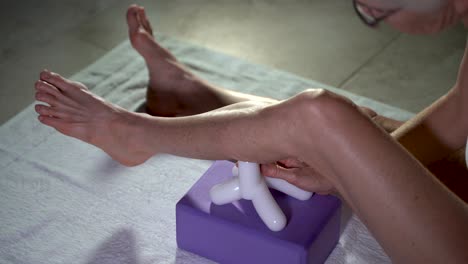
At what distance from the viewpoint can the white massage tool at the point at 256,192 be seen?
126cm

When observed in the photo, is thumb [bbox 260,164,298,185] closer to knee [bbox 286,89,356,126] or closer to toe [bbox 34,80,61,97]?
knee [bbox 286,89,356,126]

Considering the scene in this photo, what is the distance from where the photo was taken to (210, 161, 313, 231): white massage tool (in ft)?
4.14

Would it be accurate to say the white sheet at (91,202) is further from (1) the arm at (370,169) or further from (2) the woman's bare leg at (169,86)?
(1) the arm at (370,169)

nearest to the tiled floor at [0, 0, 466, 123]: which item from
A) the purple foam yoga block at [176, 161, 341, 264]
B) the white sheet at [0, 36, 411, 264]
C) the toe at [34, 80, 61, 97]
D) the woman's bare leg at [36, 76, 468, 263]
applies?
the white sheet at [0, 36, 411, 264]

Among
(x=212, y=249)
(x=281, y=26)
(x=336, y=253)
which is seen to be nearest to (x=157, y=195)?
(x=212, y=249)

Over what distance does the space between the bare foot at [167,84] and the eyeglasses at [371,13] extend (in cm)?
59

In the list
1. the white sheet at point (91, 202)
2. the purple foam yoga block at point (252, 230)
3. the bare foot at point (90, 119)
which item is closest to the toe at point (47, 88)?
the bare foot at point (90, 119)

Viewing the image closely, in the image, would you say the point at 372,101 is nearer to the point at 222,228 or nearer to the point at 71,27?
the point at 222,228

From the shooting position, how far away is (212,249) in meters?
1.36

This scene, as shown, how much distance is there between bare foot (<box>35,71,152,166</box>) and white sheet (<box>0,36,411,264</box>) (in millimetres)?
138

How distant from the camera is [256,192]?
1280 millimetres

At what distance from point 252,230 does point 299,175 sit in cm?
13

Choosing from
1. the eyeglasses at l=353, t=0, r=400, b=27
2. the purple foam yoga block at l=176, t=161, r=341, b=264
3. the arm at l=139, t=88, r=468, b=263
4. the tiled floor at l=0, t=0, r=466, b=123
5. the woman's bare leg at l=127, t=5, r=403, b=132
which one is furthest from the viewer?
the tiled floor at l=0, t=0, r=466, b=123

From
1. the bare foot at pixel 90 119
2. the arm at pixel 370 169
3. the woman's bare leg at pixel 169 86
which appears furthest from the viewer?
the woman's bare leg at pixel 169 86
